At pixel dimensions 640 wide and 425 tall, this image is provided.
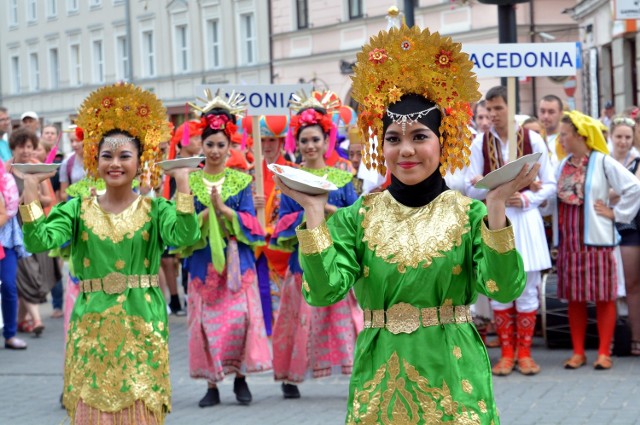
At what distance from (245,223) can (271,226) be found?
153 cm

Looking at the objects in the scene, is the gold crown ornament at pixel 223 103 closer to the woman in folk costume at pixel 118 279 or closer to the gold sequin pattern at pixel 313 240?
the woman in folk costume at pixel 118 279

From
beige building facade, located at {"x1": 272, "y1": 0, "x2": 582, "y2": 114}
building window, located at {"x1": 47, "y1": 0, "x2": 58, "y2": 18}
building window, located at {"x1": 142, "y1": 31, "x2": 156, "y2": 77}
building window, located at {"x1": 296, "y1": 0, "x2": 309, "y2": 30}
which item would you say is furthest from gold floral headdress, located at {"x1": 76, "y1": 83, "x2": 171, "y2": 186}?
building window, located at {"x1": 47, "y1": 0, "x2": 58, "y2": 18}

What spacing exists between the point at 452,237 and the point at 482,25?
89.2ft

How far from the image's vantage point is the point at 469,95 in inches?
182

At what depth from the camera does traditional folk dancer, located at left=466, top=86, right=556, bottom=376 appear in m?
9.46

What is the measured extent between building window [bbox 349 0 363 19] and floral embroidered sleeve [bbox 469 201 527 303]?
32.2 m

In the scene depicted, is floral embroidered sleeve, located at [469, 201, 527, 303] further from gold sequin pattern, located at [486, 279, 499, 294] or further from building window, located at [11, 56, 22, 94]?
building window, located at [11, 56, 22, 94]

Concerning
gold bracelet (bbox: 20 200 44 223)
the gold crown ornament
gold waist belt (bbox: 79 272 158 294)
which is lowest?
gold waist belt (bbox: 79 272 158 294)

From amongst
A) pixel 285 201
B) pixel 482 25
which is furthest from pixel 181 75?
pixel 285 201

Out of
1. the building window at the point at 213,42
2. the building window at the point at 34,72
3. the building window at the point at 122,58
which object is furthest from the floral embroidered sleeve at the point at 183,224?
the building window at the point at 34,72

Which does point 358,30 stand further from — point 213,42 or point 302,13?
point 213,42

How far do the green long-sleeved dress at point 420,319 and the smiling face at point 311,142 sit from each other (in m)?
4.28

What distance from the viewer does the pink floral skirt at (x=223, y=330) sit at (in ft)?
28.6

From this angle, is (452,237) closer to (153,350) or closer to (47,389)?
(153,350)
